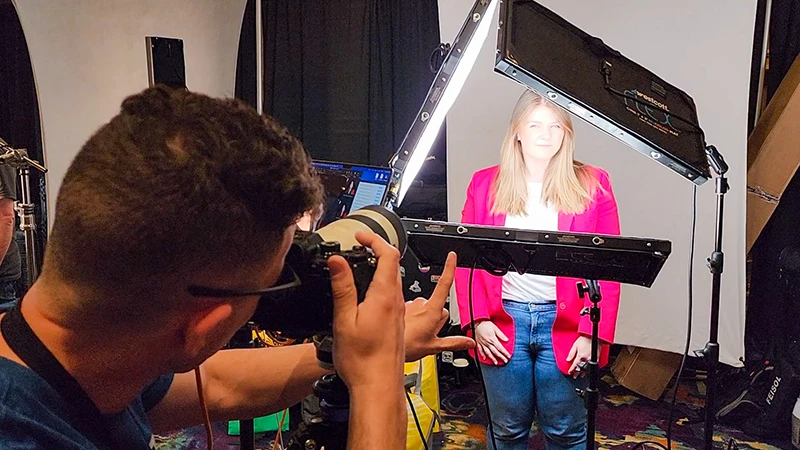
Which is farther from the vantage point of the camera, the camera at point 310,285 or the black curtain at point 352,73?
the black curtain at point 352,73

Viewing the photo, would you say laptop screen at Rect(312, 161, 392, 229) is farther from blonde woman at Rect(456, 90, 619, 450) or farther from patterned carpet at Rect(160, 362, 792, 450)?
patterned carpet at Rect(160, 362, 792, 450)

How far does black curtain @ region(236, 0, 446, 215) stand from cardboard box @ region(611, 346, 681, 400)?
116 centimetres

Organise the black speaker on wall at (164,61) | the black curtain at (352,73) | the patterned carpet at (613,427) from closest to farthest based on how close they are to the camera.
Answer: the black speaker on wall at (164,61) → the patterned carpet at (613,427) → the black curtain at (352,73)

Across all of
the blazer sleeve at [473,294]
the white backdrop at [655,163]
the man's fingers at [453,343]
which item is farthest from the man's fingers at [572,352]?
the white backdrop at [655,163]

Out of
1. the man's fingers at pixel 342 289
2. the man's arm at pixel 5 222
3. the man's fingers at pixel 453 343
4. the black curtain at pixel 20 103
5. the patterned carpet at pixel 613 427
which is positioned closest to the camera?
the man's fingers at pixel 342 289

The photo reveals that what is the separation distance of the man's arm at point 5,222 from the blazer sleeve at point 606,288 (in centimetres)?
176

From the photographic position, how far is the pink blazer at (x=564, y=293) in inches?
74.2

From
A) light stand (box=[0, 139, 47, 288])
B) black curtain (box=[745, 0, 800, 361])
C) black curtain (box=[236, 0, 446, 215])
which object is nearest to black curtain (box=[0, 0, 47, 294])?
light stand (box=[0, 139, 47, 288])

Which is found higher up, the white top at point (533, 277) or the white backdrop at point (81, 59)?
the white backdrop at point (81, 59)

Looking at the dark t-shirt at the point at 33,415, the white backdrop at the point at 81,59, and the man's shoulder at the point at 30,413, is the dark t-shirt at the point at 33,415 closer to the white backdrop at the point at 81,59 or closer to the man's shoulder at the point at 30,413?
the man's shoulder at the point at 30,413

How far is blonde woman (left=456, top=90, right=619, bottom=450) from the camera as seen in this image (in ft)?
6.23

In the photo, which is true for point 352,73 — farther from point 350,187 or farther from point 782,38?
point 782,38

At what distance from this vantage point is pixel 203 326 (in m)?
0.74

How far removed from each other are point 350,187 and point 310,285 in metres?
1.39
